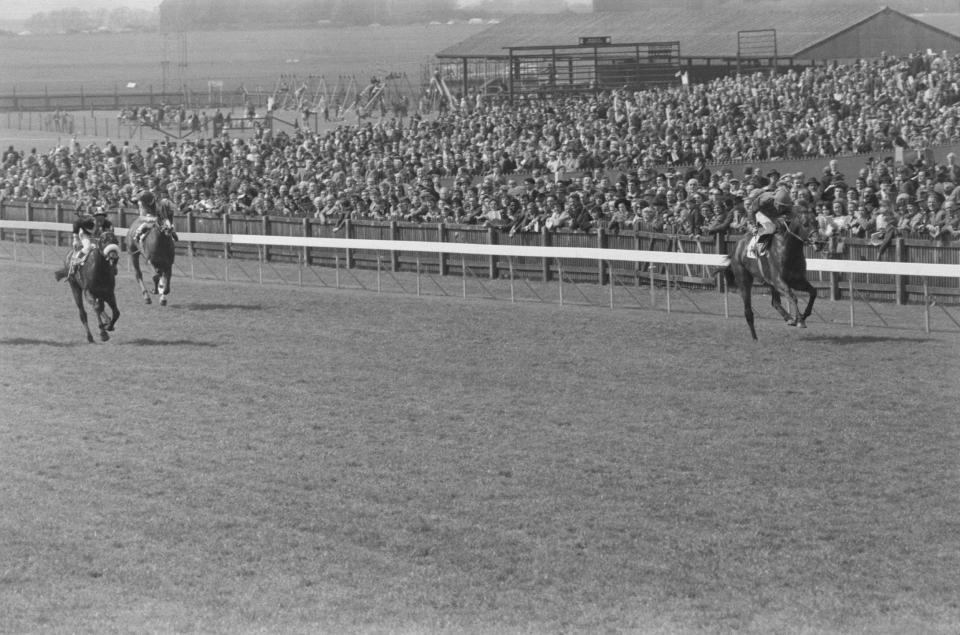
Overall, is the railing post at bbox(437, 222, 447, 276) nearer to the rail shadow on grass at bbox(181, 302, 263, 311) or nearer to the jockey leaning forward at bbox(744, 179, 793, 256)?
the rail shadow on grass at bbox(181, 302, 263, 311)

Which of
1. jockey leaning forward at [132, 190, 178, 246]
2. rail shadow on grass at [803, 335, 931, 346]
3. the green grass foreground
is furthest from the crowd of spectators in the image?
jockey leaning forward at [132, 190, 178, 246]

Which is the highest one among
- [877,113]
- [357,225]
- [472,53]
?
[472,53]

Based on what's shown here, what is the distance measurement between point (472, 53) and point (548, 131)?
13131 mm

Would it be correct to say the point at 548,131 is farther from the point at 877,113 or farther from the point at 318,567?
the point at 318,567

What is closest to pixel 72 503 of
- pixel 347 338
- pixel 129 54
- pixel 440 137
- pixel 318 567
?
pixel 318 567

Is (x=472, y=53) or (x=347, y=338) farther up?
(x=472, y=53)

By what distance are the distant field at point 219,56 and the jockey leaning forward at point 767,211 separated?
34220 millimetres

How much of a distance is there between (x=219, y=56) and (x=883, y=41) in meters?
31.7

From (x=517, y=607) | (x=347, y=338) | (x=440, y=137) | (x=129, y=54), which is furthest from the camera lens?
(x=129, y=54)

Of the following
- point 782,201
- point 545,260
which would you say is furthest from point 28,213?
point 782,201

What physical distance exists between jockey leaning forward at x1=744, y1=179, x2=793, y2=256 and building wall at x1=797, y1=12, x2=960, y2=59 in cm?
2035

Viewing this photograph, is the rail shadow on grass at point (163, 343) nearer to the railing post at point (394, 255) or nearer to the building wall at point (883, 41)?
the railing post at point (394, 255)

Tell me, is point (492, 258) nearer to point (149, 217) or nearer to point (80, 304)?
point (149, 217)

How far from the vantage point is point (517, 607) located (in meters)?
9.70
